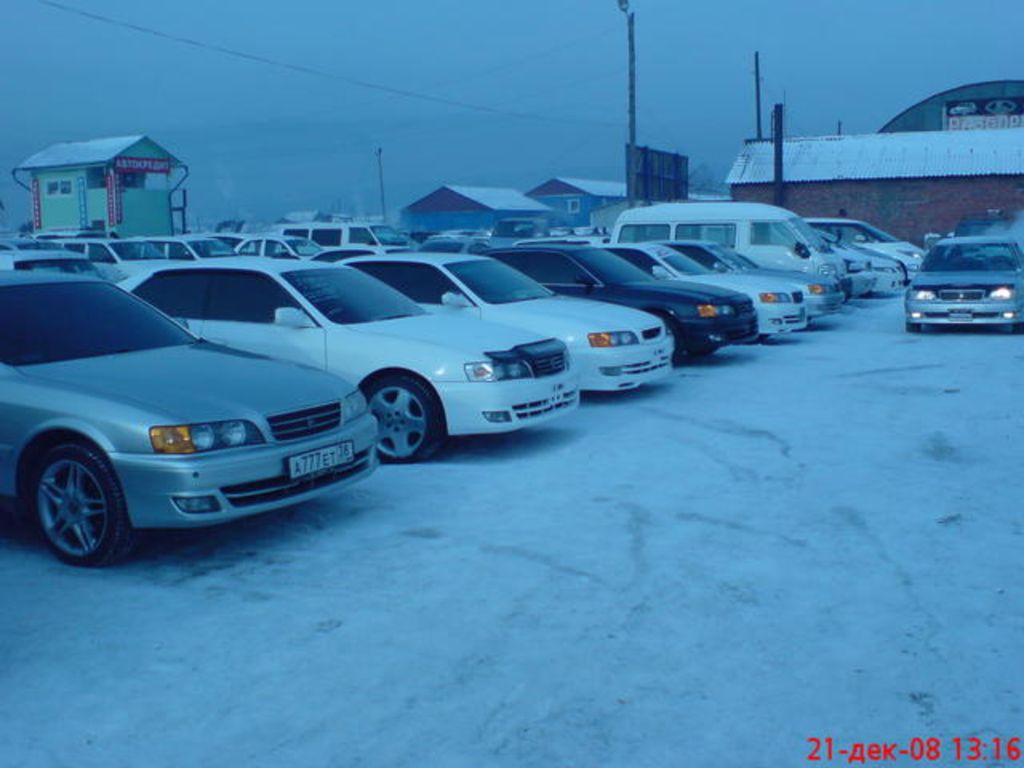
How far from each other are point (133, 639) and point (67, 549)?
1.25 meters

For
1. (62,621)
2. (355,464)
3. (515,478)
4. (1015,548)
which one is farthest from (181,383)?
(1015,548)

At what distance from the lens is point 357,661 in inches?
177

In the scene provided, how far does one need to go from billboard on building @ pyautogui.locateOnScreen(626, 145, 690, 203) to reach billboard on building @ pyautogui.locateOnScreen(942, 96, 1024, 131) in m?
12.8

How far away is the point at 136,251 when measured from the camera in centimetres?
2458

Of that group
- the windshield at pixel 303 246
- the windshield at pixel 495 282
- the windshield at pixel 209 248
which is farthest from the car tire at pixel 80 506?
the windshield at pixel 303 246

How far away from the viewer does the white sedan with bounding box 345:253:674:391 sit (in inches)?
408

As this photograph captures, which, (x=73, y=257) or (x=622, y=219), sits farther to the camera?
(x=622, y=219)

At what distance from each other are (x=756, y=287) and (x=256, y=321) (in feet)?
28.5

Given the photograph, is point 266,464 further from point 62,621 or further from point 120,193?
point 120,193

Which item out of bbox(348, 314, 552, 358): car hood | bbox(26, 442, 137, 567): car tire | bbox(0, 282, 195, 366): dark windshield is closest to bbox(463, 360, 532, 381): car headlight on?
bbox(348, 314, 552, 358): car hood

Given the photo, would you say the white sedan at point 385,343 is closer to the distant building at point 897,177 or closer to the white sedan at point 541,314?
the white sedan at point 541,314

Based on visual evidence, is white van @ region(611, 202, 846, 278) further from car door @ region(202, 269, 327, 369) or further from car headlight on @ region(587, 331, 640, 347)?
car door @ region(202, 269, 327, 369)

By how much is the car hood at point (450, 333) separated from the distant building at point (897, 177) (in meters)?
36.7

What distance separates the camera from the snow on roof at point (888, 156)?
42469 mm
